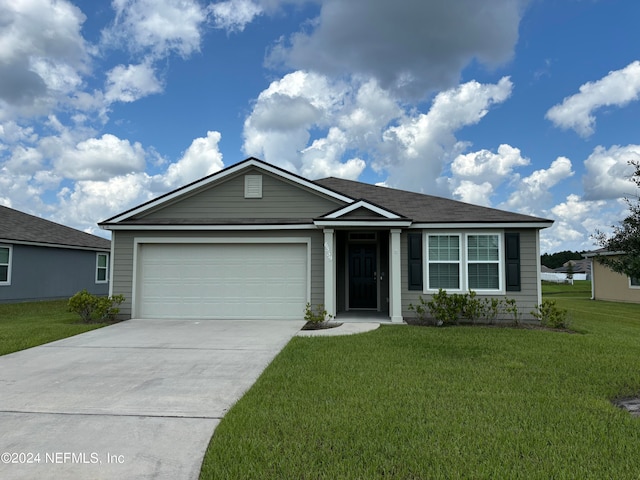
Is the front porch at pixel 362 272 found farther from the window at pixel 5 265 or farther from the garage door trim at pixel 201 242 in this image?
the window at pixel 5 265

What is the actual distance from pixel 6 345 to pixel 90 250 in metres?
14.4

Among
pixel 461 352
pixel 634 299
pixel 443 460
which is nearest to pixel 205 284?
pixel 461 352

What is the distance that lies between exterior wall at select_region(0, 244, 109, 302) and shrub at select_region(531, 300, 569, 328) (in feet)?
62.1

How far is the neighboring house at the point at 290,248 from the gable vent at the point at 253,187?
1.2 inches

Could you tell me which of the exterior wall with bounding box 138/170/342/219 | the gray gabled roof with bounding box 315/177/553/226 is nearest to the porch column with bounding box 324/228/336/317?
the exterior wall with bounding box 138/170/342/219

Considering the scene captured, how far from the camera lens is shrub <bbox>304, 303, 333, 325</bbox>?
32.7ft

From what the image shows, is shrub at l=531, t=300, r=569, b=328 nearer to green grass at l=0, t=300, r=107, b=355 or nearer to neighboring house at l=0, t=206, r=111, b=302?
green grass at l=0, t=300, r=107, b=355

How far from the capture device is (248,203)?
12.0m

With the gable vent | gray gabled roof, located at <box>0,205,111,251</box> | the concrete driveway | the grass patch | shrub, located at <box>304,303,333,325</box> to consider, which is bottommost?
the grass patch

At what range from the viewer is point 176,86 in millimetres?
14969

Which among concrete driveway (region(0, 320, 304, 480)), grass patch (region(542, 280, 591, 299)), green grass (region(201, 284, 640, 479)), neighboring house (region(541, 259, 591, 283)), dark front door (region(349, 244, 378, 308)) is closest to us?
green grass (region(201, 284, 640, 479))

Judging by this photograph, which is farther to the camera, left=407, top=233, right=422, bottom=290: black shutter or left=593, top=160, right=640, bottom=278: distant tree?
left=407, top=233, right=422, bottom=290: black shutter

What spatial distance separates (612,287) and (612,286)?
5 centimetres

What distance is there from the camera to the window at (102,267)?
2159 centimetres
